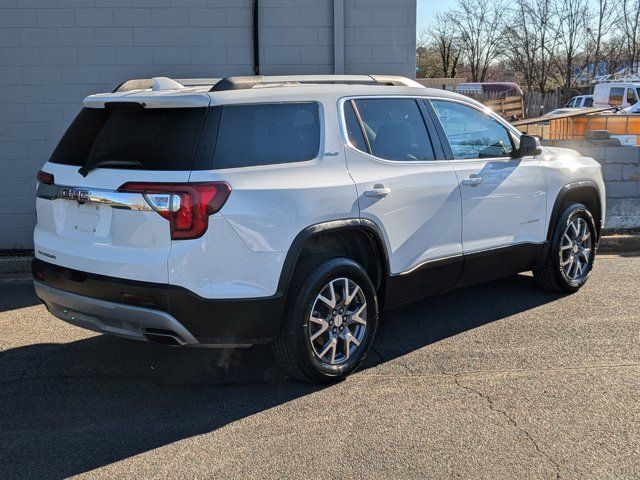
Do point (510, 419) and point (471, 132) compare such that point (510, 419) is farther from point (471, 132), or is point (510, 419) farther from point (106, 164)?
point (106, 164)

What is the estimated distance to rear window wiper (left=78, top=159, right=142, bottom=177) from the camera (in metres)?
4.09

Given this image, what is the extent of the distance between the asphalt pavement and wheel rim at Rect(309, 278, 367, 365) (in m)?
0.22

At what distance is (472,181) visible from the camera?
Result: 544cm

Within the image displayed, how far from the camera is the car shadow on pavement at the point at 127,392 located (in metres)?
3.80

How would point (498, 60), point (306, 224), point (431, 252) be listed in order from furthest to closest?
point (498, 60) → point (431, 252) → point (306, 224)

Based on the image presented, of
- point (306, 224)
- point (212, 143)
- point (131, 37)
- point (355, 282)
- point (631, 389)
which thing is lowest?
point (631, 389)

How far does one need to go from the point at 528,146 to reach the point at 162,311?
3.51 m

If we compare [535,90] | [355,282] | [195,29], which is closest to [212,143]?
[355,282]

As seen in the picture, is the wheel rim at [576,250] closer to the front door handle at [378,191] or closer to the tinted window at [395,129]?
the tinted window at [395,129]

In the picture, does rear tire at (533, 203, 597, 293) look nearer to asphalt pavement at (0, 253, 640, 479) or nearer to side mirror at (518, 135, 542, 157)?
asphalt pavement at (0, 253, 640, 479)

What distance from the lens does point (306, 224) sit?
427cm

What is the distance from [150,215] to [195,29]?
4.92m

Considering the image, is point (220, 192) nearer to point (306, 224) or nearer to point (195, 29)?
point (306, 224)

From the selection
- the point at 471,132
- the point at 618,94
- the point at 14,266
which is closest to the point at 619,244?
the point at 471,132
